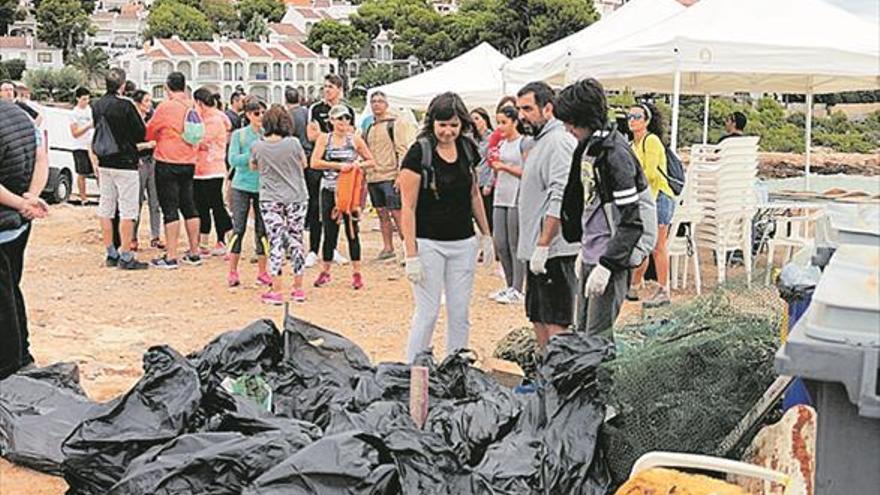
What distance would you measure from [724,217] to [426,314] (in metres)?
4.18

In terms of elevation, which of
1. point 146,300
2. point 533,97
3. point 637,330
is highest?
point 533,97

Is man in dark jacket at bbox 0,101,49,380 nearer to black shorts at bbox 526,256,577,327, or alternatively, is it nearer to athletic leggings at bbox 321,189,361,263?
black shorts at bbox 526,256,577,327

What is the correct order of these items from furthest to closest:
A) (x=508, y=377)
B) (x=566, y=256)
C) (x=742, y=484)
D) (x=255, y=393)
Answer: (x=508, y=377) → (x=566, y=256) → (x=255, y=393) → (x=742, y=484)

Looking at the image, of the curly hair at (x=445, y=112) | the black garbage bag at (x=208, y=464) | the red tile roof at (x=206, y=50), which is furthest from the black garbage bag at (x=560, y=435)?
the red tile roof at (x=206, y=50)

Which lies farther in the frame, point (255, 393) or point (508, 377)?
point (508, 377)

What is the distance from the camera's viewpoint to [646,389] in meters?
3.91

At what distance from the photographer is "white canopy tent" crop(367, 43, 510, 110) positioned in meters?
15.6

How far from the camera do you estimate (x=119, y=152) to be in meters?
9.52

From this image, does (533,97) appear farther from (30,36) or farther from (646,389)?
(30,36)

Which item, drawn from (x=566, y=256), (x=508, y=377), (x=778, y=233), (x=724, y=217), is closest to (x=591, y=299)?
(x=566, y=256)

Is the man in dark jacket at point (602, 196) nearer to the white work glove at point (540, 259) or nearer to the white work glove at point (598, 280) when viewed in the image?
the white work glove at point (598, 280)

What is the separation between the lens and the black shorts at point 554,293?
545cm

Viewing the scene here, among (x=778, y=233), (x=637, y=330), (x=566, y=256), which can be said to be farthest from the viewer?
(x=778, y=233)

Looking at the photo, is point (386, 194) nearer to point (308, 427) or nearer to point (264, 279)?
point (264, 279)
